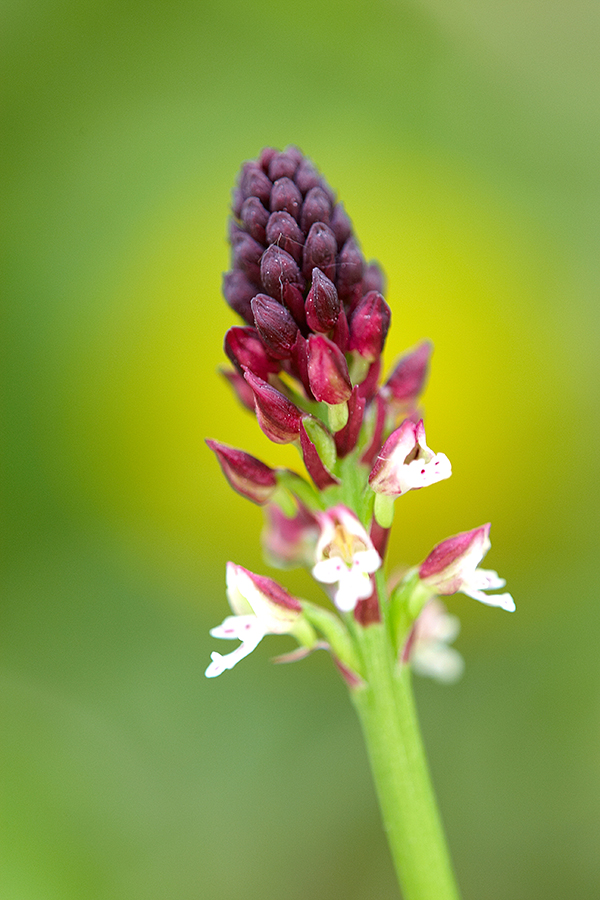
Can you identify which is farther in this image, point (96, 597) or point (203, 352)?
point (203, 352)

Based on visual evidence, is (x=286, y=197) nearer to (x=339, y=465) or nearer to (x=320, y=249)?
(x=320, y=249)

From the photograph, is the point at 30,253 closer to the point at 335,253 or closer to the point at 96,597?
the point at 96,597

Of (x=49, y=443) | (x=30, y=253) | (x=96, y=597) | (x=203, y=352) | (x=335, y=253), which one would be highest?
(x=30, y=253)

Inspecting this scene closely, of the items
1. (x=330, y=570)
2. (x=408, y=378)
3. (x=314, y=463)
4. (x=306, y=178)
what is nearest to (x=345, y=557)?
(x=330, y=570)

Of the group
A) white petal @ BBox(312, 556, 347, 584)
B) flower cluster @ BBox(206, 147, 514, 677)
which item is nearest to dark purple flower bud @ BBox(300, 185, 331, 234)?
flower cluster @ BBox(206, 147, 514, 677)

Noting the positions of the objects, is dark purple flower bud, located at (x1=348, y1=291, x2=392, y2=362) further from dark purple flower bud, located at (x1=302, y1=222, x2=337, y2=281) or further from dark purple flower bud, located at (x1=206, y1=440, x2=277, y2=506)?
dark purple flower bud, located at (x1=206, y1=440, x2=277, y2=506)

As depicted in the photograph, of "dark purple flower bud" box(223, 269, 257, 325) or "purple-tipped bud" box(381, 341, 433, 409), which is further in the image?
"purple-tipped bud" box(381, 341, 433, 409)

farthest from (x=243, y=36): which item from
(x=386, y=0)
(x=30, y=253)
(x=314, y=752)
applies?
(x=314, y=752)
